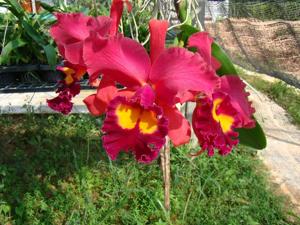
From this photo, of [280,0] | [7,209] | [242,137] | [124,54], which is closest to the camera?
[124,54]

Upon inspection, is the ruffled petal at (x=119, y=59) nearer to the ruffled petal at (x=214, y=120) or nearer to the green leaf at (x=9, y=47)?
the ruffled petal at (x=214, y=120)

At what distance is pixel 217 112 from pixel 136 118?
0.13m

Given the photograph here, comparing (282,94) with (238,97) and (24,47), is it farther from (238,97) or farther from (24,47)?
(238,97)

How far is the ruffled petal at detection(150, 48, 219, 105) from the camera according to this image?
2.08 feet

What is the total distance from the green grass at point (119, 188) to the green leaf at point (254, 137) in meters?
0.86

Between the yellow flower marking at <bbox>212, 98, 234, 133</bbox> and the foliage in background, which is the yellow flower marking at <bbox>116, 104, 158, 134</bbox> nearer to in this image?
the yellow flower marking at <bbox>212, 98, 234, 133</bbox>

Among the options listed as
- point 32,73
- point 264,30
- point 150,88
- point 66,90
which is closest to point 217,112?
point 150,88

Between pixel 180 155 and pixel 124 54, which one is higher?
pixel 124 54

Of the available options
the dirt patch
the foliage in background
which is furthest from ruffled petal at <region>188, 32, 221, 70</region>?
the dirt patch

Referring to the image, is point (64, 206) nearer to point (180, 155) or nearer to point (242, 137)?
point (180, 155)

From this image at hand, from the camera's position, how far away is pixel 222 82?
71 cm

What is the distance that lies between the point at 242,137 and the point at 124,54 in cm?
36

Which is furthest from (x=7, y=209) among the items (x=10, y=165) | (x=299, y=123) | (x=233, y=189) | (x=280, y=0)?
(x=280, y=0)

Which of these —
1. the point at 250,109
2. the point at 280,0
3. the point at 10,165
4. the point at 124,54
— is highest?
the point at 124,54
